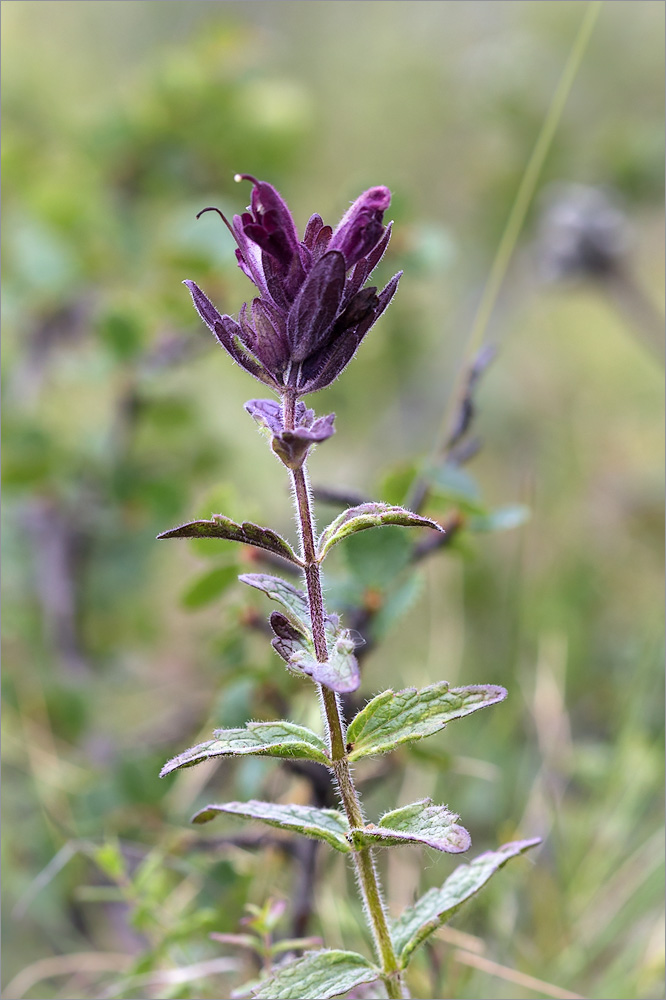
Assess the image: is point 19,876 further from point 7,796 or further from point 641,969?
point 641,969

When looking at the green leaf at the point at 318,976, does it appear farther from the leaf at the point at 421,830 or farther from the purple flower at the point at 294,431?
the purple flower at the point at 294,431

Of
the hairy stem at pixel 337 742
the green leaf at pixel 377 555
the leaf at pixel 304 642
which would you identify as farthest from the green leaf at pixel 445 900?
the green leaf at pixel 377 555

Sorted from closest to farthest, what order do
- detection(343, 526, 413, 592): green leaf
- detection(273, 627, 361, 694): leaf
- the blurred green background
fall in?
detection(273, 627, 361, 694): leaf
detection(343, 526, 413, 592): green leaf
the blurred green background

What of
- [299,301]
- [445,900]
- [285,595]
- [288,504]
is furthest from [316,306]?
[288,504]

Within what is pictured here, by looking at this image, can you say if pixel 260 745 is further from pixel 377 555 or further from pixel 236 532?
pixel 377 555

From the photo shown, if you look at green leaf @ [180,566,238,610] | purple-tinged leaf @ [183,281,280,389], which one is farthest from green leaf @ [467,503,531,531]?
purple-tinged leaf @ [183,281,280,389]

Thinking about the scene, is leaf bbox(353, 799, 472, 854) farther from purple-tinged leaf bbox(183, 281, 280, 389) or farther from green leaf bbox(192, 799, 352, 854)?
purple-tinged leaf bbox(183, 281, 280, 389)
